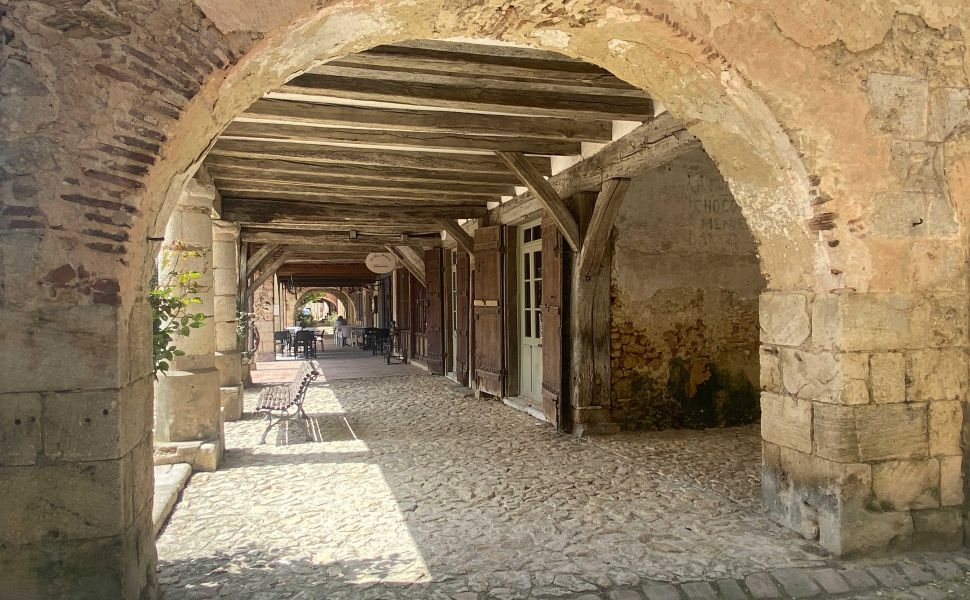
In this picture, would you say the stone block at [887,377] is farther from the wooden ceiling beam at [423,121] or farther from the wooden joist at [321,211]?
the wooden joist at [321,211]

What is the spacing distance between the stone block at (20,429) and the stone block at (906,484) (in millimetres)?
3400

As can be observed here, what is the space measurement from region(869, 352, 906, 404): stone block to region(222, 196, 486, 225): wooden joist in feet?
19.3

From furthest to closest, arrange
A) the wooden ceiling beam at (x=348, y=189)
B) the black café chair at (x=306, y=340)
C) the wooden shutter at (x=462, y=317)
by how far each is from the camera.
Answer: the black café chair at (x=306, y=340) < the wooden shutter at (x=462, y=317) < the wooden ceiling beam at (x=348, y=189)

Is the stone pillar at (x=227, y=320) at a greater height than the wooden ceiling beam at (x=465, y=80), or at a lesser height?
lesser

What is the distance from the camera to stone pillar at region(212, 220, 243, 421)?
6.77 m

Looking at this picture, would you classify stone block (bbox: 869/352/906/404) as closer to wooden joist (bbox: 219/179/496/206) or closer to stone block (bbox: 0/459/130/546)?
stone block (bbox: 0/459/130/546)

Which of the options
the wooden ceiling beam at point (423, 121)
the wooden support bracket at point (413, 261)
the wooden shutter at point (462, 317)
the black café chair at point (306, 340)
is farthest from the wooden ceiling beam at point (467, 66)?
the black café chair at point (306, 340)

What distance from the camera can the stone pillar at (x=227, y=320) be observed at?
6766 mm

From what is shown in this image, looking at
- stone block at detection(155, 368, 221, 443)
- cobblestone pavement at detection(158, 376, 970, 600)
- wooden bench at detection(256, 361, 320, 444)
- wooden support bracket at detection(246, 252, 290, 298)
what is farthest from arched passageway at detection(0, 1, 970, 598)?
wooden support bracket at detection(246, 252, 290, 298)

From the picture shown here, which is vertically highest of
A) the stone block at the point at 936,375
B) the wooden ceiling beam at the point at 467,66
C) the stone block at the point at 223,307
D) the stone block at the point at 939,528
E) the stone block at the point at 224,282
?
the wooden ceiling beam at the point at 467,66

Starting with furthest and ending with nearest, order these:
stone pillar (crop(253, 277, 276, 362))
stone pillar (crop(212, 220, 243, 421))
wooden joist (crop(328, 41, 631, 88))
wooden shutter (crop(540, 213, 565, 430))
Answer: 1. stone pillar (crop(253, 277, 276, 362))
2. stone pillar (crop(212, 220, 243, 421))
3. wooden shutter (crop(540, 213, 565, 430))
4. wooden joist (crop(328, 41, 631, 88))

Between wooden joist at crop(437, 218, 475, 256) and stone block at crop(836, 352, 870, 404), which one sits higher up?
wooden joist at crop(437, 218, 475, 256)

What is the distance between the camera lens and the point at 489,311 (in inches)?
312

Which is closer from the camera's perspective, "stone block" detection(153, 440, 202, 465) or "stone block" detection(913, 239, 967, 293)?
"stone block" detection(913, 239, 967, 293)
